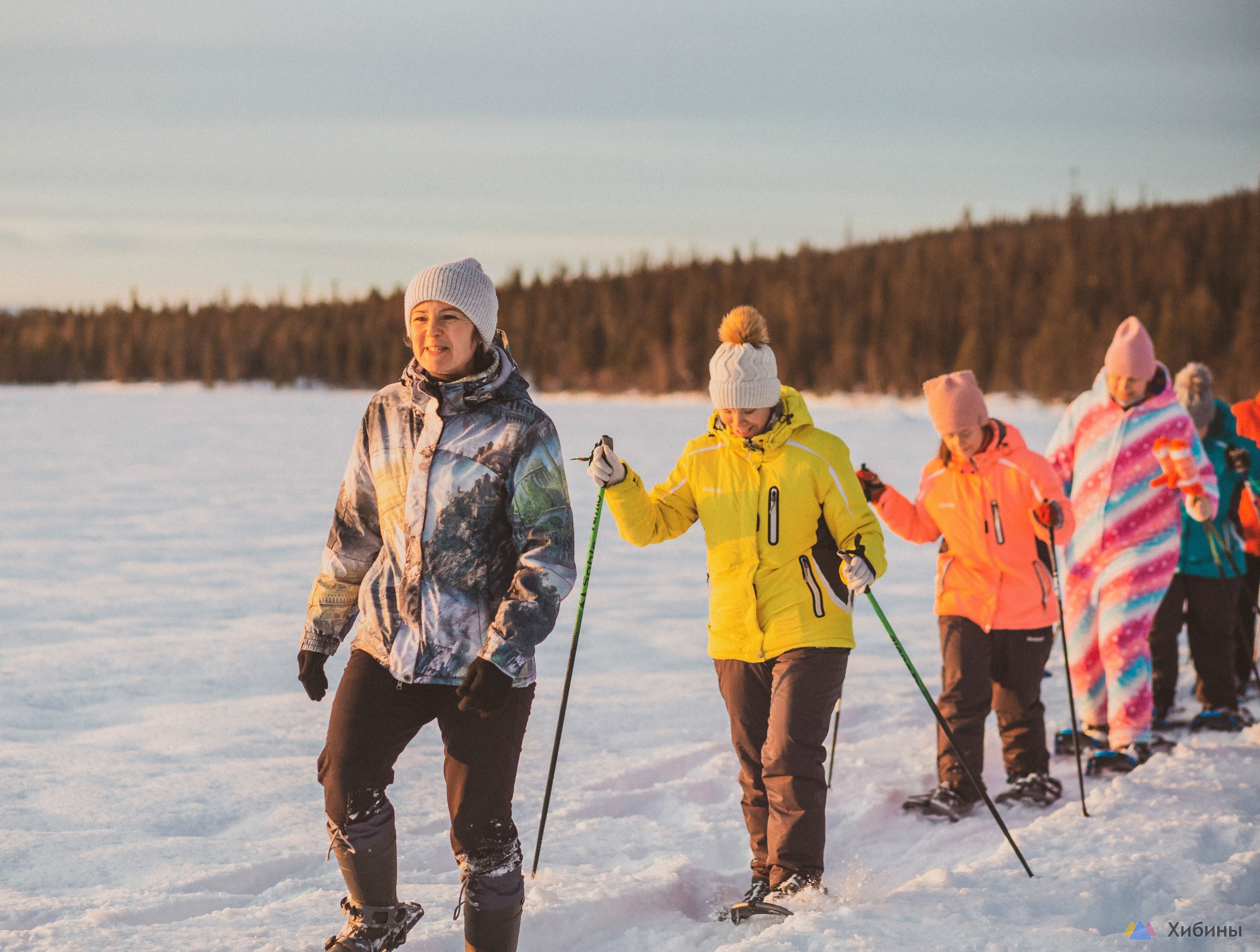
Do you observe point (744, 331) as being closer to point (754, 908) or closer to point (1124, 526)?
point (754, 908)

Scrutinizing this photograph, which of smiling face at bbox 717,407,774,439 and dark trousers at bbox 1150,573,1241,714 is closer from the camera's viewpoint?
smiling face at bbox 717,407,774,439

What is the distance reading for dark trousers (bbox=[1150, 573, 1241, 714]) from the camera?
213 inches

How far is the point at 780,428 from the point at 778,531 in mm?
318

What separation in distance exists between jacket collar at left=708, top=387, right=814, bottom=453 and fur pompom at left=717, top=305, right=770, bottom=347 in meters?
0.18

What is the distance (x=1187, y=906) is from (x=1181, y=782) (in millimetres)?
1256

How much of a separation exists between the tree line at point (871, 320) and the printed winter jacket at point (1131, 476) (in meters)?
27.8

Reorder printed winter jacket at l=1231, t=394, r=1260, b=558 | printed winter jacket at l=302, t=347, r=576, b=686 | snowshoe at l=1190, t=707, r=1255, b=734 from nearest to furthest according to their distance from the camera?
printed winter jacket at l=302, t=347, r=576, b=686, snowshoe at l=1190, t=707, r=1255, b=734, printed winter jacket at l=1231, t=394, r=1260, b=558

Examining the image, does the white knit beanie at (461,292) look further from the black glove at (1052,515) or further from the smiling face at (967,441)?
the black glove at (1052,515)

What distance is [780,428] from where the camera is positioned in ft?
11.1

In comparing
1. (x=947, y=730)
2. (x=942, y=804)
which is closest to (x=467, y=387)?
(x=947, y=730)

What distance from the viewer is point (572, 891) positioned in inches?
131

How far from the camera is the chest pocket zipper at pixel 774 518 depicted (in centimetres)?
333

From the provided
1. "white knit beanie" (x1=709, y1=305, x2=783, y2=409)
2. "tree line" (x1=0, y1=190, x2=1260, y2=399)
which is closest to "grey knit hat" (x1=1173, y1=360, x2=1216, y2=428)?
"white knit beanie" (x1=709, y1=305, x2=783, y2=409)

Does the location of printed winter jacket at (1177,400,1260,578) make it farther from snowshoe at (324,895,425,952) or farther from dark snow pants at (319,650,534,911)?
snowshoe at (324,895,425,952)
